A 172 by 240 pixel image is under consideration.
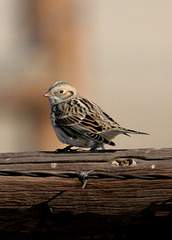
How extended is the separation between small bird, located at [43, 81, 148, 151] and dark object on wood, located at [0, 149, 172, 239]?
201 centimetres

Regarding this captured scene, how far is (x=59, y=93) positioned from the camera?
668 centimetres

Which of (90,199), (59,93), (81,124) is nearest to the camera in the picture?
(90,199)

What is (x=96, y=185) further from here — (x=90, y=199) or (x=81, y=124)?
(x=81, y=124)

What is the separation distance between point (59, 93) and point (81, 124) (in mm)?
855

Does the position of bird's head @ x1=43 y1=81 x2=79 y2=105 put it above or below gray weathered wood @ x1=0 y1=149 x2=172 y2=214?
below

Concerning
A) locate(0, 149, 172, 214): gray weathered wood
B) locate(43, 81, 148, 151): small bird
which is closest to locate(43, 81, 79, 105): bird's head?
locate(43, 81, 148, 151): small bird

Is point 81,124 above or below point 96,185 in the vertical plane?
below

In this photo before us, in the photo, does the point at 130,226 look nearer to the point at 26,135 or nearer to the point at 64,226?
the point at 64,226

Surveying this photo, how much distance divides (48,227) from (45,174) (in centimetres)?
33

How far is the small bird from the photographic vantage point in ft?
18.9

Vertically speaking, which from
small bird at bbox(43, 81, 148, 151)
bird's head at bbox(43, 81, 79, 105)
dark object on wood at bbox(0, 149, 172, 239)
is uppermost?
dark object on wood at bbox(0, 149, 172, 239)

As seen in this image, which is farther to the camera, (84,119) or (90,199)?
(84,119)

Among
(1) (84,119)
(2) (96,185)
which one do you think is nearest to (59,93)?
(1) (84,119)

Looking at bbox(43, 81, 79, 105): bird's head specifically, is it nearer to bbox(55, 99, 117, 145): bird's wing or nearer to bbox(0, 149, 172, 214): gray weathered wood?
bbox(55, 99, 117, 145): bird's wing
